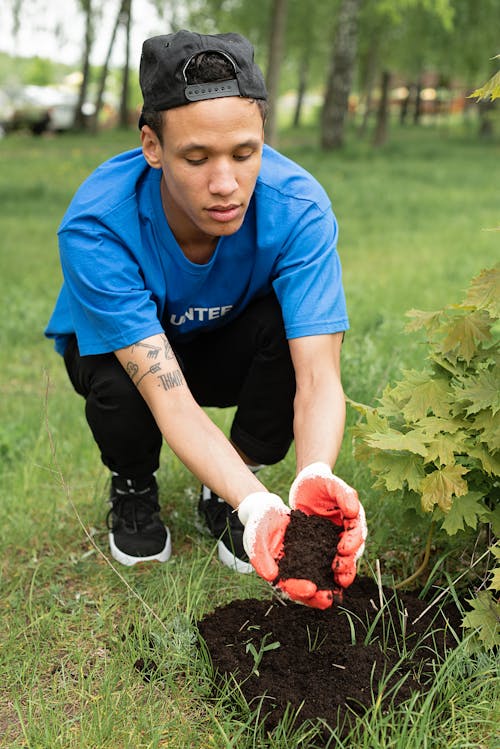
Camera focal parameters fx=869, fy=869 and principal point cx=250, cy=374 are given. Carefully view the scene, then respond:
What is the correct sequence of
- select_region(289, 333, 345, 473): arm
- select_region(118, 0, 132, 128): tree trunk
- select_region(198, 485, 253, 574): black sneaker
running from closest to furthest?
select_region(289, 333, 345, 473): arm → select_region(198, 485, 253, 574): black sneaker → select_region(118, 0, 132, 128): tree trunk

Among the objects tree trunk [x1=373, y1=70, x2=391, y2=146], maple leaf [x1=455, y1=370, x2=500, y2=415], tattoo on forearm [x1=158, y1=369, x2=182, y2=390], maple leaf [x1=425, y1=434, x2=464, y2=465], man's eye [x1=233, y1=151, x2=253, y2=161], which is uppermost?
man's eye [x1=233, y1=151, x2=253, y2=161]

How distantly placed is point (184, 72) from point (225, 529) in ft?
4.47

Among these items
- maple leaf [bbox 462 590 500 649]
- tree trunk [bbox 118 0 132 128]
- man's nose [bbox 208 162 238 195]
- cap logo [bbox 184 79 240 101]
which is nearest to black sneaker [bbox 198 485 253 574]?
maple leaf [bbox 462 590 500 649]

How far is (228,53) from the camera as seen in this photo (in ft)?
7.20

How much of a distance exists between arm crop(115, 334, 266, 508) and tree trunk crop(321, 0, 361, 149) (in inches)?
558

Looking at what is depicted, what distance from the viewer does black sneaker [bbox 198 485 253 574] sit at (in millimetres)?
2672

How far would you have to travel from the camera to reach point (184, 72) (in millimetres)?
2119

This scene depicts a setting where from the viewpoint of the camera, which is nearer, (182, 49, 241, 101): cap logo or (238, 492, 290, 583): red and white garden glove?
(238, 492, 290, 583): red and white garden glove

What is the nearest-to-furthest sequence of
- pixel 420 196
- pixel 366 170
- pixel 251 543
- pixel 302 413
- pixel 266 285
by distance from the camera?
pixel 251 543 < pixel 302 413 < pixel 266 285 < pixel 420 196 < pixel 366 170

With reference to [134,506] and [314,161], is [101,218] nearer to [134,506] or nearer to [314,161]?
[134,506]

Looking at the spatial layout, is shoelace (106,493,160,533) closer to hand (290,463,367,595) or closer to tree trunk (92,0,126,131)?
hand (290,463,367,595)

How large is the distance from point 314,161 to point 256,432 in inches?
506

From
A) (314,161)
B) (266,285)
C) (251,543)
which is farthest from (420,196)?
(251,543)

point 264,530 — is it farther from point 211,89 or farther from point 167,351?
point 211,89
